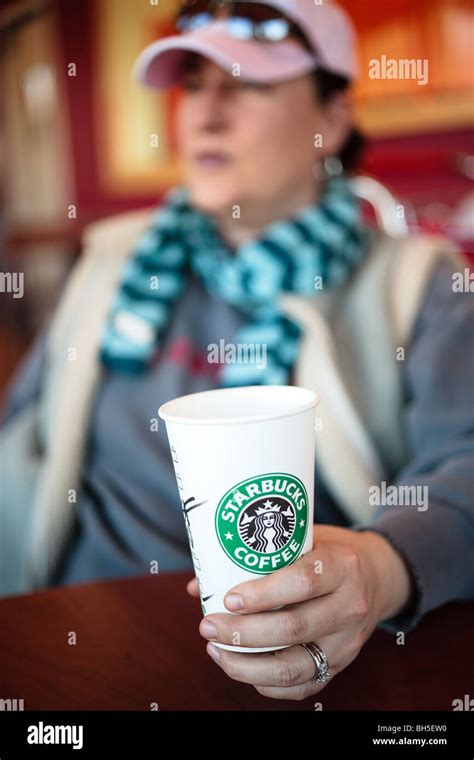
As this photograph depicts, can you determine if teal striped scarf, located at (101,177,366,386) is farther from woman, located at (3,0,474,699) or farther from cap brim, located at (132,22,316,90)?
cap brim, located at (132,22,316,90)

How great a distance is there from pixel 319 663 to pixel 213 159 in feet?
2.61

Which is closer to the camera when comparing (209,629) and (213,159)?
(209,629)

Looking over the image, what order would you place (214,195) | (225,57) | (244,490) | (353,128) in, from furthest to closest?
(353,128) → (214,195) → (225,57) → (244,490)

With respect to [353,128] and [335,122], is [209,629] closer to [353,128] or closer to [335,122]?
[335,122]

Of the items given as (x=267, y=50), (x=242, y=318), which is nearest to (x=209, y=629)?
(x=242, y=318)

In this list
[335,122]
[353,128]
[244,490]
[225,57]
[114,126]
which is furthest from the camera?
[114,126]

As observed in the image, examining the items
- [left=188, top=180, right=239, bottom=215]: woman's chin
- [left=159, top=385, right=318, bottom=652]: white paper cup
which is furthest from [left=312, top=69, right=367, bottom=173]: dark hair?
[left=159, top=385, right=318, bottom=652]: white paper cup

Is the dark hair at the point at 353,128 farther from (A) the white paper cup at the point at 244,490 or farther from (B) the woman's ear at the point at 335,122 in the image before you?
(A) the white paper cup at the point at 244,490

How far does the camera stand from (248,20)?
109 cm

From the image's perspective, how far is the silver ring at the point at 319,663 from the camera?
0.54 m

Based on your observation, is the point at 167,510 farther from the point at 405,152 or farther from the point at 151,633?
the point at 405,152

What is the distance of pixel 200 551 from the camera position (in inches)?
21.0

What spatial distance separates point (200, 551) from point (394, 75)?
106 cm
